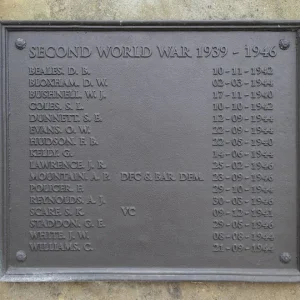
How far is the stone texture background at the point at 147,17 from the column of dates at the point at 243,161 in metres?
0.30

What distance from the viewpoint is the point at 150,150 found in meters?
3.06

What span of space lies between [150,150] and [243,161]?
2.04 feet

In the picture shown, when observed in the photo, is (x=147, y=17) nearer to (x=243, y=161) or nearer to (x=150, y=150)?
(x=150, y=150)

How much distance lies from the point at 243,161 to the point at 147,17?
1.17 meters

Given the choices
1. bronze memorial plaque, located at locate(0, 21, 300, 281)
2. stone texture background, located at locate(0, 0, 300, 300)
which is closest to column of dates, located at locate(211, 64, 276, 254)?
bronze memorial plaque, located at locate(0, 21, 300, 281)

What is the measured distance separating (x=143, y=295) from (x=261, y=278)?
31.1 inches

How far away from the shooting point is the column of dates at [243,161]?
120 inches

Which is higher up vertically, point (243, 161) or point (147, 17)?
point (147, 17)

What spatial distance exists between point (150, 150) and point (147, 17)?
91 cm

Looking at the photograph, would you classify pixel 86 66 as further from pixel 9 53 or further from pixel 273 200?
pixel 273 200

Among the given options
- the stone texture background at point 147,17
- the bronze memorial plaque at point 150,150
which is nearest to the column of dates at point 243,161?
the bronze memorial plaque at point 150,150

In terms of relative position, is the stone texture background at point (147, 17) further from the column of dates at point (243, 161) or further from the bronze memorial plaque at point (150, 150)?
the column of dates at point (243, 161)

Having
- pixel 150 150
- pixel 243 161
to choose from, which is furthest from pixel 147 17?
pixel 243 161

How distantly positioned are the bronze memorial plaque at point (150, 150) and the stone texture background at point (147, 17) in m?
0.11
